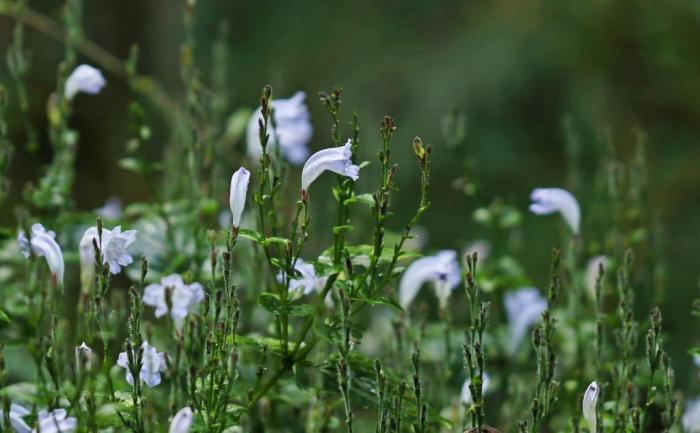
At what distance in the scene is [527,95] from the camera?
6.12 m

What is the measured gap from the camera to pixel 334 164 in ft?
4.68

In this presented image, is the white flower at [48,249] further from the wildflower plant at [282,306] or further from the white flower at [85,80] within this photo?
the white flower at [85,80]

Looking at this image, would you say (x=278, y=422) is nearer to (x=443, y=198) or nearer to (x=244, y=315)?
(x=244, y=315)

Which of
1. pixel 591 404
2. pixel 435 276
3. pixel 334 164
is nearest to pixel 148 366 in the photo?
pixel 334 164

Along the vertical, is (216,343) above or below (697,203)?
below

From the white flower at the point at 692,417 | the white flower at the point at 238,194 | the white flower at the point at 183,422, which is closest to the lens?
the white flower at the point at 183,422

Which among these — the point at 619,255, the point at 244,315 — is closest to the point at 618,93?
the point at 619,255

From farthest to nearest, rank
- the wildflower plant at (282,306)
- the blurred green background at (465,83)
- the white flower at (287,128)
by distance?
the blurred green background at (465,83) < the white flower at (287,128) < the wildflower plant at (282,306)

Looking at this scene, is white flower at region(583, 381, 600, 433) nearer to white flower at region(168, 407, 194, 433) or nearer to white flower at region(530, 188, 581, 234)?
white flower at region(168, 407, 194, 433)

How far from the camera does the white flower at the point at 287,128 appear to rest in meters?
2.04

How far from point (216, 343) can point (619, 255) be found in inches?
50.7

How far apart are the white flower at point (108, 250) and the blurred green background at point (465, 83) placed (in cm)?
302

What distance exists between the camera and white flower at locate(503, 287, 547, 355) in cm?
227

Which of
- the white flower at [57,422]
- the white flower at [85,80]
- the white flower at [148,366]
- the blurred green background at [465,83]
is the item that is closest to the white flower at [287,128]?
the white flower at [85,80]
